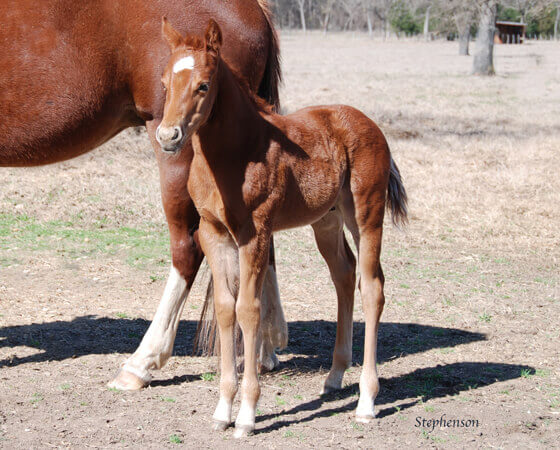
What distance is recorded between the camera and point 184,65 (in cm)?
293

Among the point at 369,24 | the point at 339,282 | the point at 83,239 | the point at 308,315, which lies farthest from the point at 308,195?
the point at 369,24

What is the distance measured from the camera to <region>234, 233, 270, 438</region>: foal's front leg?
3312mm

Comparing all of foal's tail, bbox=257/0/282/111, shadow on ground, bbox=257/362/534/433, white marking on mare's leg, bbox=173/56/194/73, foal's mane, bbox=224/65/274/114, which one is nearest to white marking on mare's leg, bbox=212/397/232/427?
shadow on ground, bbox=257/362/534/433

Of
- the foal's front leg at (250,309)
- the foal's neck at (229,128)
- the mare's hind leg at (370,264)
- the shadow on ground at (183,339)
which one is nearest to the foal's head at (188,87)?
the foal's neck at (229,128)

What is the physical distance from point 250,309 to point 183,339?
5.82 ft

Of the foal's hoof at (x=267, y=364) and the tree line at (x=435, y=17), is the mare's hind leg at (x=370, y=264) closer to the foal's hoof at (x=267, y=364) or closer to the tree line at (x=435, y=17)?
the foal's hoof at (x=267, y=364)

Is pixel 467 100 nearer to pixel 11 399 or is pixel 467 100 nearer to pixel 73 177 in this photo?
pixel 73 177

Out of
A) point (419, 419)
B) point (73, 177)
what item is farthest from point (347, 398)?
point (73, 177)

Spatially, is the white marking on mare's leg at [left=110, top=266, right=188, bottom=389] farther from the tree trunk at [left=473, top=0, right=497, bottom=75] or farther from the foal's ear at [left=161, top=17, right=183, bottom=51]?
the tree trunk at [left=473, top=0, right=497, bottom=75]

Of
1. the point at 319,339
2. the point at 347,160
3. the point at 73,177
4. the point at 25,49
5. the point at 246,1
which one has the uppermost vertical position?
the point at 246,1

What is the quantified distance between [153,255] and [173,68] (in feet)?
12.8

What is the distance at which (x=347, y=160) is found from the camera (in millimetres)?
3711

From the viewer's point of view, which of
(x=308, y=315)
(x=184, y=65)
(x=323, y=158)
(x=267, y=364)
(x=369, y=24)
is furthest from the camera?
(x=369, y=24)

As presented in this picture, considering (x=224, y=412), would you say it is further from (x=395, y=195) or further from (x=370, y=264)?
(x=395, y=195)
